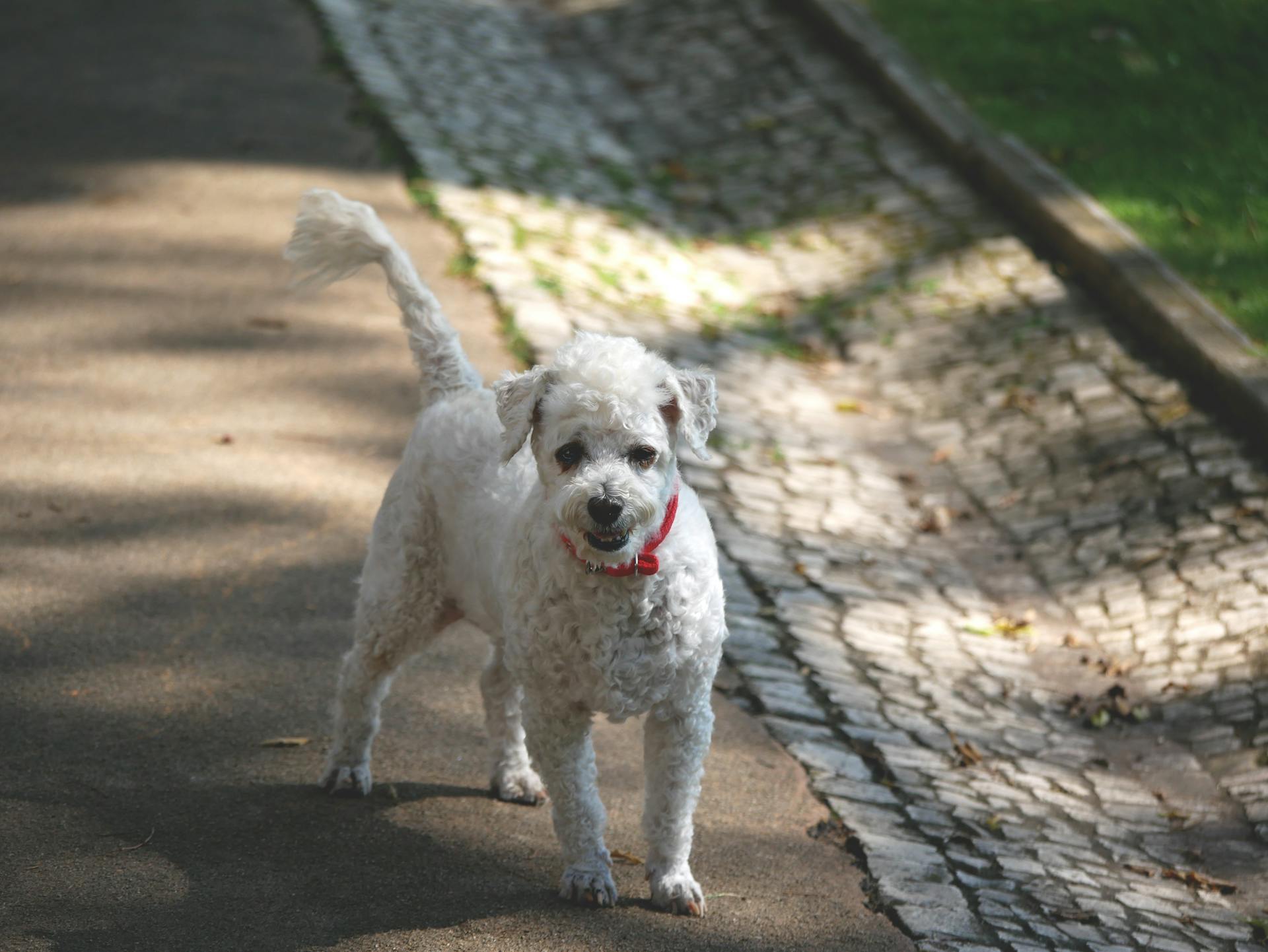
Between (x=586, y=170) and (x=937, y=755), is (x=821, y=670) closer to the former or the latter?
(x=937, y=755)

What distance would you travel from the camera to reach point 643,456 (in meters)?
3.73

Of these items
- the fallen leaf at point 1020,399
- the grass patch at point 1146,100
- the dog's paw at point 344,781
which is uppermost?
the grass patch at point 1146,100

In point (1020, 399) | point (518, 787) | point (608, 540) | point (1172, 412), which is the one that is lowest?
point (518, 787)

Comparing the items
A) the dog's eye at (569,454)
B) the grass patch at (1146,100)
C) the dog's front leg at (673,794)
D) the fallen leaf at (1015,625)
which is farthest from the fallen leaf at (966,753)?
the grass patch at (1146,100)

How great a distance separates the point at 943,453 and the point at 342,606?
3.90 meters

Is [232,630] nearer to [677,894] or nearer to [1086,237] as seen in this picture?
[677,894]

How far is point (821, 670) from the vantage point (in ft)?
19.3

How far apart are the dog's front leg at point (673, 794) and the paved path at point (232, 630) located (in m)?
0.09

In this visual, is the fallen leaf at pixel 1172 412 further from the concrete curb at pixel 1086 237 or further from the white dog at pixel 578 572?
the white dog at pixel 578 572

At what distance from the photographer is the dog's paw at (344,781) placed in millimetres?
4582

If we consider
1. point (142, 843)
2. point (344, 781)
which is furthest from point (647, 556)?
point (142, 843)

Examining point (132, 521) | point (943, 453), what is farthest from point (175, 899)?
point (943, 453)

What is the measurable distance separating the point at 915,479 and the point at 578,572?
4.41 metres

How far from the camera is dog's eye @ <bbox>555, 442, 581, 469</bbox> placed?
373 centimetres
